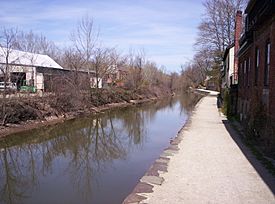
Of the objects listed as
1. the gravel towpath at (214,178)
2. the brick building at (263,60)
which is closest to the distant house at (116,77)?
the brick building at (263,60)

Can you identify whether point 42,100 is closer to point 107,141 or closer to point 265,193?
point 107,141

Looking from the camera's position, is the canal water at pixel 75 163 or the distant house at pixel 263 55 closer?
the canal water at pixel 75 163

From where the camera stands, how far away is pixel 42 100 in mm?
24078

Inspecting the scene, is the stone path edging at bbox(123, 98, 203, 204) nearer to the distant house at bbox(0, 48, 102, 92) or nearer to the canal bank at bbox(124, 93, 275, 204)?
the canal bank at bbox(124, 93, 275, 204)

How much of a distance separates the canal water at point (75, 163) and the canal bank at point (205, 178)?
105 centimetres

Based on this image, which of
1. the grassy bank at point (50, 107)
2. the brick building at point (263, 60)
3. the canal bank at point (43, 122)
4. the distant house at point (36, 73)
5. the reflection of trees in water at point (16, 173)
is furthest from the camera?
the distant house at point (36, 73)

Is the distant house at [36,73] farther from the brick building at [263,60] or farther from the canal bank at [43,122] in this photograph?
the brick building at [263,60]

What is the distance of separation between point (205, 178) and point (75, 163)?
5.55 meters

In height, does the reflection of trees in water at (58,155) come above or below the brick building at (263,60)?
A: below

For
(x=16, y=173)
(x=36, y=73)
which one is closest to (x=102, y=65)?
(x=36, y=73)

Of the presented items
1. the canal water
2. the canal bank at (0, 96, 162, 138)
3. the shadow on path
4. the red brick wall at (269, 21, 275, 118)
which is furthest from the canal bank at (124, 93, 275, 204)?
the canal bank at (0, 96, 162, 138)

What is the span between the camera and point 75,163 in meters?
12.3

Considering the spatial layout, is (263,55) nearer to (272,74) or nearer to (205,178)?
(272,74)

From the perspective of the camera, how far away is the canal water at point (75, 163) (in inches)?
347
